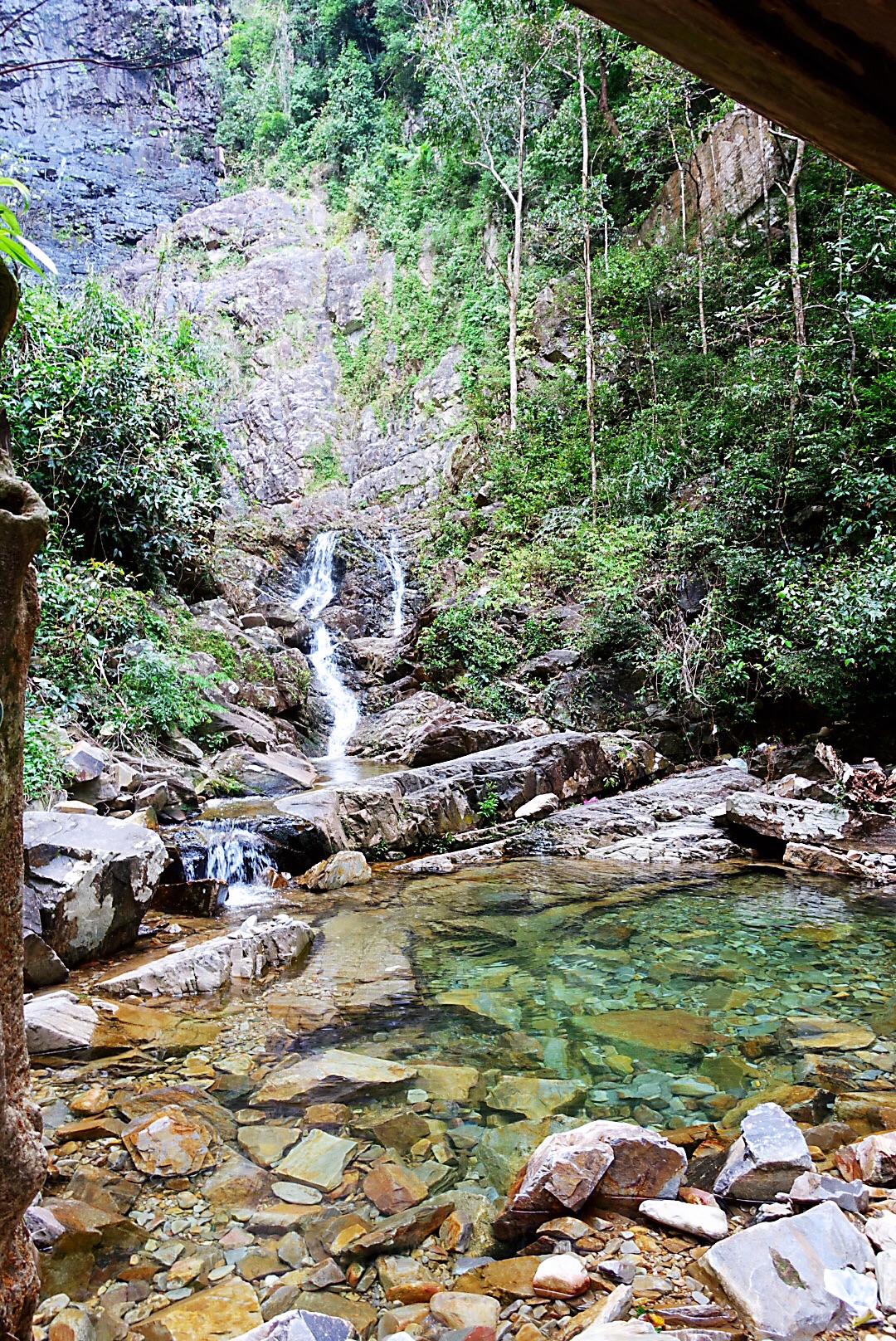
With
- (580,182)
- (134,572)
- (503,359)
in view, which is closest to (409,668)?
(134,572)

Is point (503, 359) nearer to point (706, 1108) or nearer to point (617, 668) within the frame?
point (617, 668)

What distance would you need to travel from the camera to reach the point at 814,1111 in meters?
2.60

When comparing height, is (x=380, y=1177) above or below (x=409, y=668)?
below

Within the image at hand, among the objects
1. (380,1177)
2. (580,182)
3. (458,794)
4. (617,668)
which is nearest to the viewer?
(380,1177)

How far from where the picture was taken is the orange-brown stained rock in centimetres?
218

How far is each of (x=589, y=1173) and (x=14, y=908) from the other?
1.74 m

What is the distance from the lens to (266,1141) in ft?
8.25

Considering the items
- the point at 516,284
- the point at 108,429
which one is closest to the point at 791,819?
the point at 108,429

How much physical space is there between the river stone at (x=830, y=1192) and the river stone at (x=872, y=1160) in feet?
0.16

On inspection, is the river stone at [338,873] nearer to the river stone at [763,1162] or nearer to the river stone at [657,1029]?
the river stone at [657,1029]

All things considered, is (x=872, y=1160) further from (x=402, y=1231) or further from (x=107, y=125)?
(x=107, y=125)

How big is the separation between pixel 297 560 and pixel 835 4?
1671cm

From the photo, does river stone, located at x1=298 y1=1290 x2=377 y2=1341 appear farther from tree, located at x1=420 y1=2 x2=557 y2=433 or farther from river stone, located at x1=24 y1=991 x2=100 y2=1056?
tree, located at x1=420 y1=2 x2=557 y2=433

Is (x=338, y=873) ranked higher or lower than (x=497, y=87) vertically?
lower
